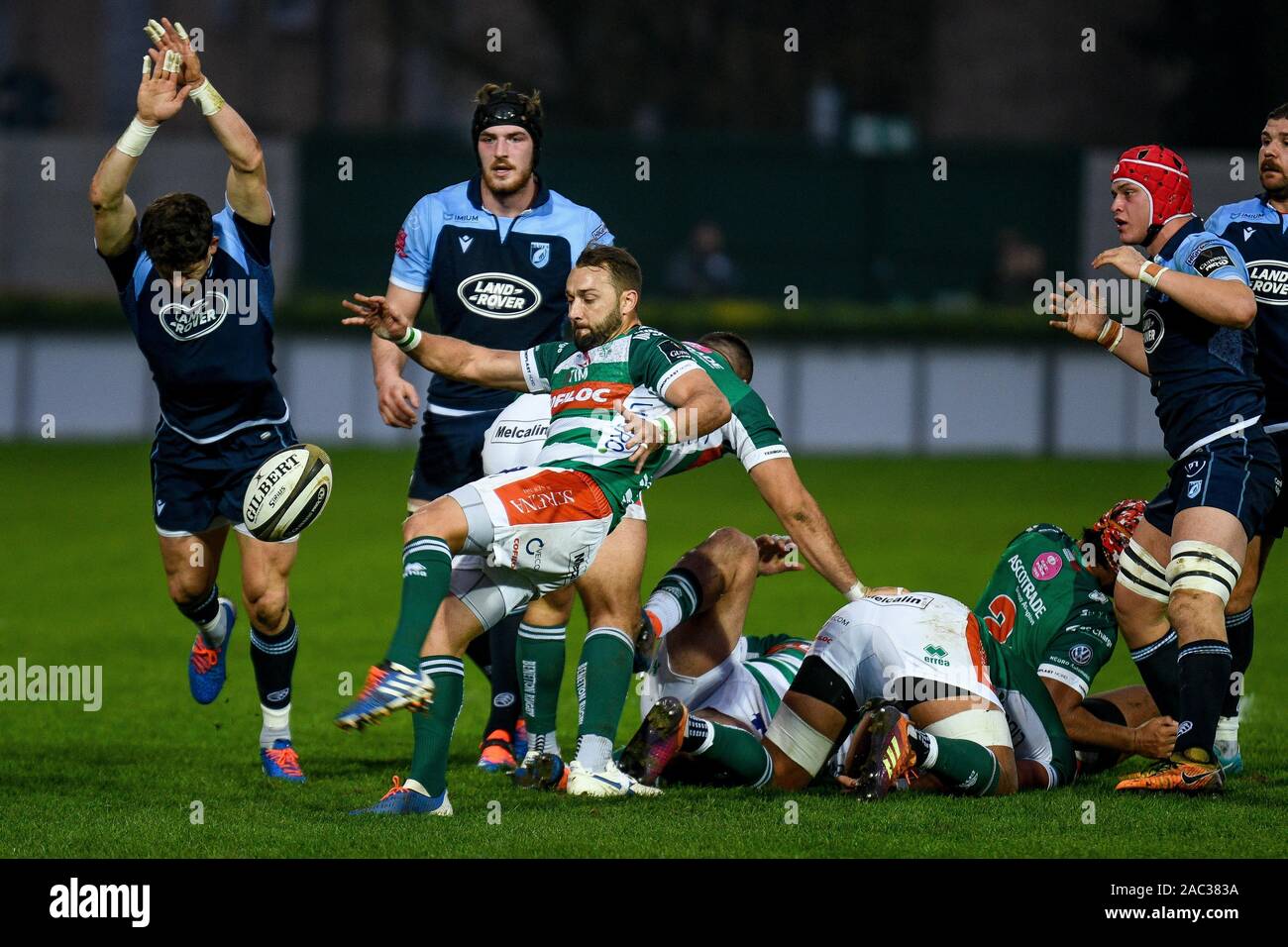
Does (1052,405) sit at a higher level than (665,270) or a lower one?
lower

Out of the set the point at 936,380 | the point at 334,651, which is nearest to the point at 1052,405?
the point at 936,380

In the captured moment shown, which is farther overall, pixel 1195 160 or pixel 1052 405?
pixel 1195 160

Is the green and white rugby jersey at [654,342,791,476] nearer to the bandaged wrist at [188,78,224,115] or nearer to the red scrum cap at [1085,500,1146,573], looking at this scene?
the red scrum cap at [1085,500,1146,573]

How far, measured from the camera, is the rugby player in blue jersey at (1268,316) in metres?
7.60

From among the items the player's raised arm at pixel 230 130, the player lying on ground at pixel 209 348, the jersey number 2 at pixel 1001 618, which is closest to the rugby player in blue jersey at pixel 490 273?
the player lying on ground at pixel 209 348

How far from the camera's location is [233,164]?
292 inches

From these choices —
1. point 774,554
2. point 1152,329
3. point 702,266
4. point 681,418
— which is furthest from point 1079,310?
point 702,266

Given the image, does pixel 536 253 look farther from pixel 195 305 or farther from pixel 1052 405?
pixel 1052 405

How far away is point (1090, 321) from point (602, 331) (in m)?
1.97

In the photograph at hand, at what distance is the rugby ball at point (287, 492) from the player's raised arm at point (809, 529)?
1669mm

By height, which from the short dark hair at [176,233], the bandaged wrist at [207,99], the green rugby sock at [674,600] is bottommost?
the green rugby sock at [674,600]
